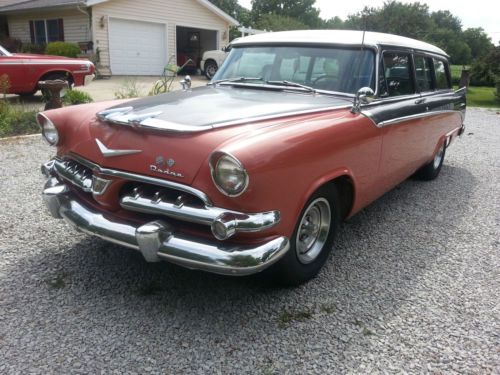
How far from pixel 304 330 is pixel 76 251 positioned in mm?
1818

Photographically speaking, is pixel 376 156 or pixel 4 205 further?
pixel 4 205

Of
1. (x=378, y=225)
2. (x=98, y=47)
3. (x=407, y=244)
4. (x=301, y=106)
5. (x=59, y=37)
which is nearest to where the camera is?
(x=301, y=106)

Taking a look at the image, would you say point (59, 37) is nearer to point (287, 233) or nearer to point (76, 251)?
point (76, 251)

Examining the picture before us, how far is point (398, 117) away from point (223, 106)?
62.4 inches

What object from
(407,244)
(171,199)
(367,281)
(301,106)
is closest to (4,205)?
(171,199)

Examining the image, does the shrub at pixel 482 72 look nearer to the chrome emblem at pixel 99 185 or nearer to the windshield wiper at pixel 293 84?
the windshield wiper at pixel 293 84

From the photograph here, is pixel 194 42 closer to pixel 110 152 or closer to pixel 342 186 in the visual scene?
pixel 342 186

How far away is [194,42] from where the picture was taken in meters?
23.0

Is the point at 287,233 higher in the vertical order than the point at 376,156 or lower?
lower

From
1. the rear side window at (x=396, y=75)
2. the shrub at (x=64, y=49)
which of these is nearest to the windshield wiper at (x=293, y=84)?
the rear side window at (x=396, y=75)

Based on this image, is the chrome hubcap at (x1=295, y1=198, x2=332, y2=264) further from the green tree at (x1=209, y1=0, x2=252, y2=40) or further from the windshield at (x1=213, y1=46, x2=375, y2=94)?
the green tree at (x1=209, y1=0, x2=252, y2=40)

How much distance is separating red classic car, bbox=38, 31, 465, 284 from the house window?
55.2 feet

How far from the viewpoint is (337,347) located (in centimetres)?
241

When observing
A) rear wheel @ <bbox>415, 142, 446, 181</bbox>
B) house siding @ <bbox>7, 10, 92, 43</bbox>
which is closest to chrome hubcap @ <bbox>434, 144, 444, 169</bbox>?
rear wheel @ <bbox>415, 142, 446, 181</bbox>
